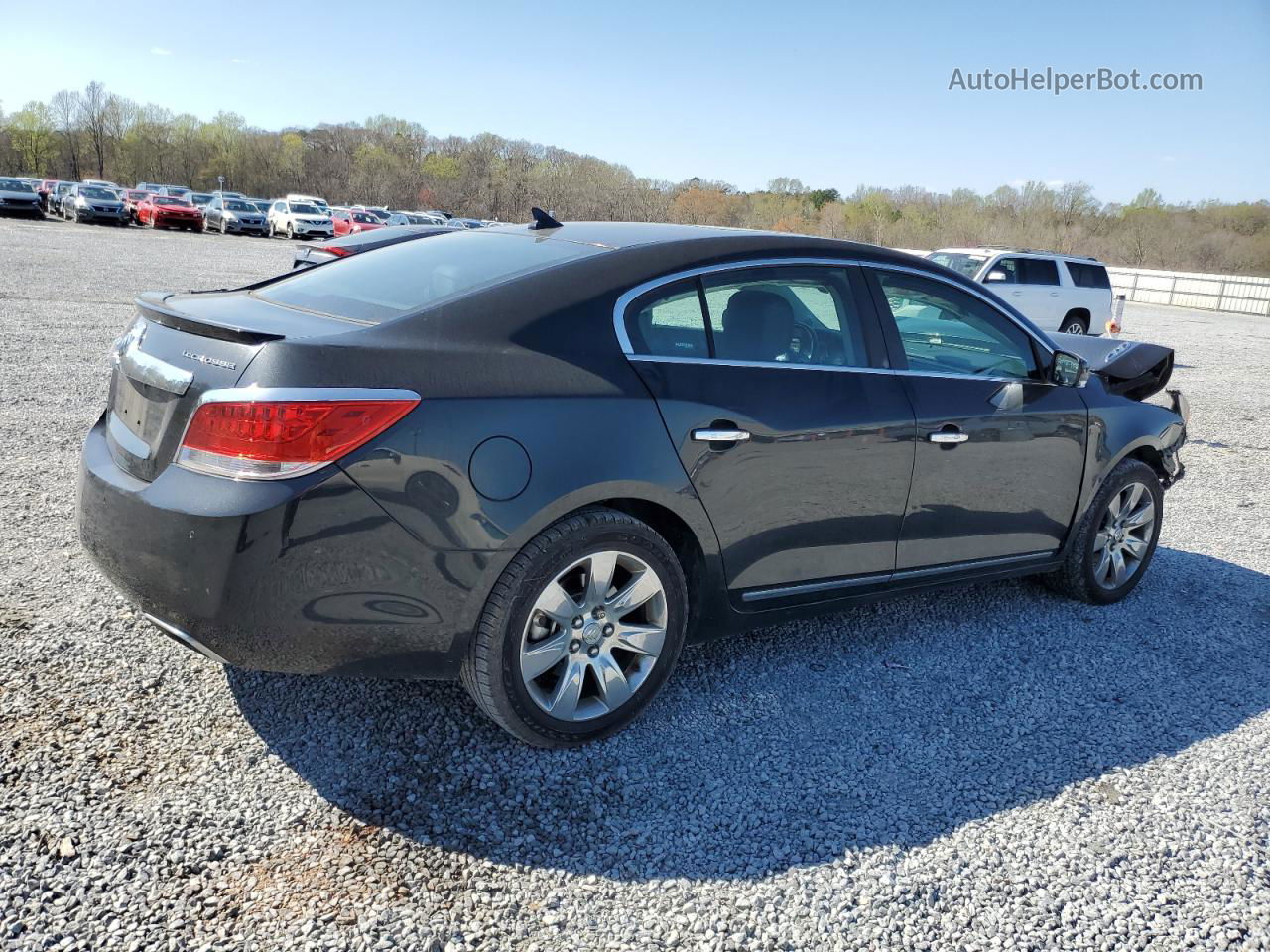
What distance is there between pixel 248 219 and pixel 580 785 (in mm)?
47438

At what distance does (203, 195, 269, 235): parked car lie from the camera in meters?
45.2

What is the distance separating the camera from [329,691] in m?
3.47

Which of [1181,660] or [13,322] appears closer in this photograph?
[1181,660]

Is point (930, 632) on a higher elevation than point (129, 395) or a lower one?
lower

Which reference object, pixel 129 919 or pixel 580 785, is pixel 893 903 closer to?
pixel 580 785

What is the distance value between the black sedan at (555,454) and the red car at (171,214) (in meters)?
46.6

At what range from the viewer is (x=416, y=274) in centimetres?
352

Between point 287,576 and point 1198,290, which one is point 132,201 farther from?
point 287,576

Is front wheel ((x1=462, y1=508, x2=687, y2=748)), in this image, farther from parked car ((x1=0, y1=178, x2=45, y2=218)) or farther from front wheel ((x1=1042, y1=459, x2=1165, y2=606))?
parked car ((x1=0, y1=178, x2=45, y2=218))

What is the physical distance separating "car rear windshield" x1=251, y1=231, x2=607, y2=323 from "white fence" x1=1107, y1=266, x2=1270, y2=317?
3342cm

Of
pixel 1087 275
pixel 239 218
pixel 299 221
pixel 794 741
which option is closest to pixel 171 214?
pixel 239 218

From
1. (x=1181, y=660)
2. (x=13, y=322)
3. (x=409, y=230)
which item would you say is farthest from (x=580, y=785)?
(x=13, y=322)

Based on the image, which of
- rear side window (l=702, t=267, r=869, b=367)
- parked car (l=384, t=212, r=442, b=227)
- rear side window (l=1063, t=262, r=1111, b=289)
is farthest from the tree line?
rear side window (l=702, t=267, r=869, b=367)

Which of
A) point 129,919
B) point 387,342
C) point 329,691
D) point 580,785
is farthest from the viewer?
point 329,691
